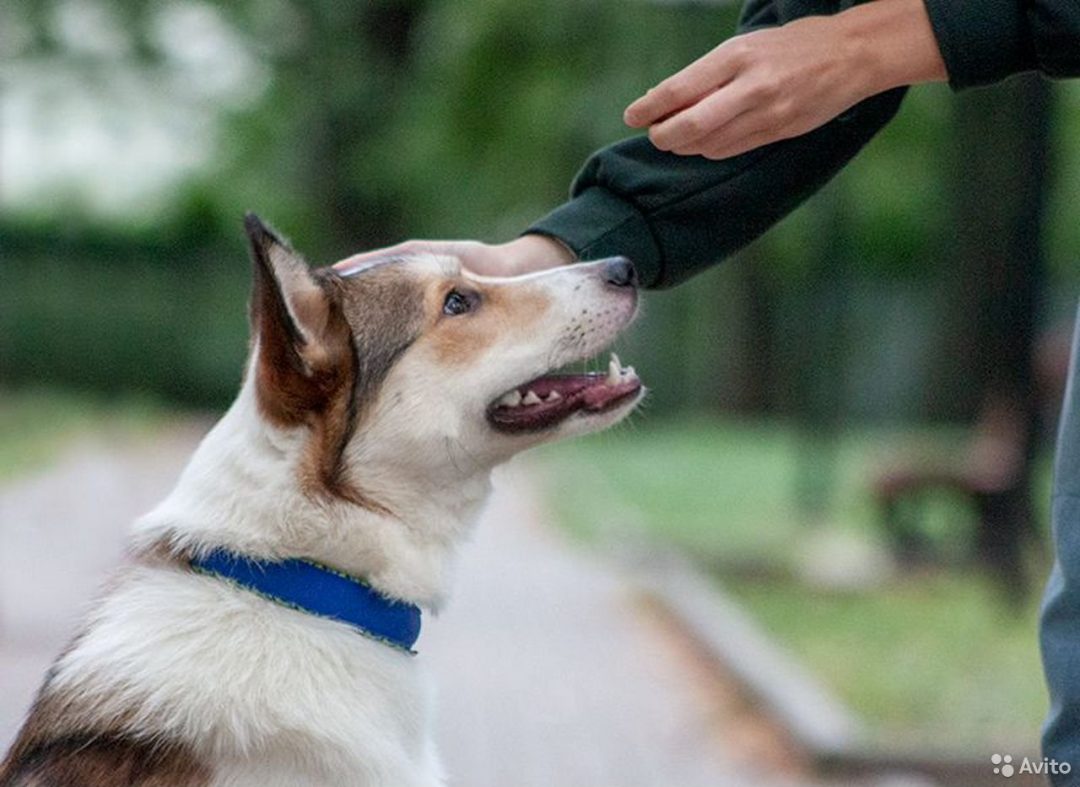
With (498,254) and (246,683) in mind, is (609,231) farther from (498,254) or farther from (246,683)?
(246,683)

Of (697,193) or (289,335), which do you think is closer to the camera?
(289,335)

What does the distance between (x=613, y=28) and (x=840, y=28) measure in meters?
12.4

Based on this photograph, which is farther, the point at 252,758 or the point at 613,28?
the point at 613,28

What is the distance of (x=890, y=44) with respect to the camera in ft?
10.8

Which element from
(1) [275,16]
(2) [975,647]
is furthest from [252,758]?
(1) [275,16]

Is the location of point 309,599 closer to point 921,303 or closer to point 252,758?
point 252,758

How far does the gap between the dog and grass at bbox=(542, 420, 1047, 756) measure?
5.39ft

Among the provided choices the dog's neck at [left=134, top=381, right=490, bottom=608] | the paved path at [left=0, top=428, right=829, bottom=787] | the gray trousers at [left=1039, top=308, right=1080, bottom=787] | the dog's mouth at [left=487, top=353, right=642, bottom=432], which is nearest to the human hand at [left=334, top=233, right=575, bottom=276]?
the dog's mouth at [left=487, top=353, right=642, bottom=432]

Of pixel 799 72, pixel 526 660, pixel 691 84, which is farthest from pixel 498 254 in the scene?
Answer: pixel 526 660

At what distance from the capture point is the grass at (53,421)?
22.1 metres

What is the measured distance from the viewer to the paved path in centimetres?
794

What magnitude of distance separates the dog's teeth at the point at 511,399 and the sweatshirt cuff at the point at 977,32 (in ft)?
4.18

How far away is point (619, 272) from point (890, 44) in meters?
0.92

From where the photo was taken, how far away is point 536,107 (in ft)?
61.0
